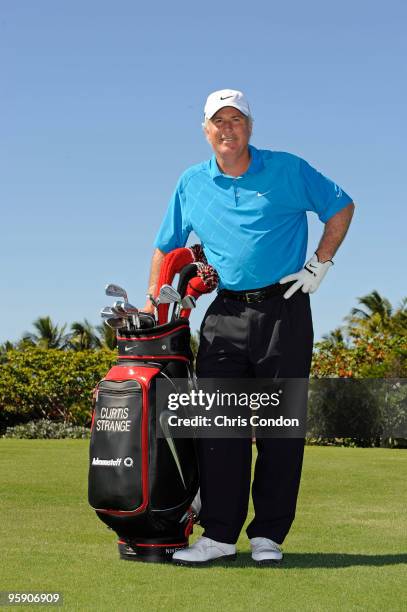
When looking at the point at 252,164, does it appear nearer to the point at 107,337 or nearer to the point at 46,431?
the point at 46,431

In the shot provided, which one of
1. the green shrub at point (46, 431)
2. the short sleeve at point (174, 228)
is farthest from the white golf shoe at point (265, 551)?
the green shrub at point (46, 431)

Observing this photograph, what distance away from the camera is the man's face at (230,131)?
5480mm

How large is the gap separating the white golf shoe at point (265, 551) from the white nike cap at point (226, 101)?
2.27m

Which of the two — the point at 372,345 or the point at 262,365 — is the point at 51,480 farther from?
the point at 372,345

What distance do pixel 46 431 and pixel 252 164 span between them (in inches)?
893

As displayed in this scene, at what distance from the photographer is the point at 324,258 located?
555 centimetres

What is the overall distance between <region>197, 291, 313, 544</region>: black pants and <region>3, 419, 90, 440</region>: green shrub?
21.3 m

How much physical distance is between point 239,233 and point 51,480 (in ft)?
21.7

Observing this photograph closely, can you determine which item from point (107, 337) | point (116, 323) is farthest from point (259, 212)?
point (107, 337)

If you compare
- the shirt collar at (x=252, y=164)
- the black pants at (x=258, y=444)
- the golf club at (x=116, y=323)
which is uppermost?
the shirt collar at (x=252, y=164)

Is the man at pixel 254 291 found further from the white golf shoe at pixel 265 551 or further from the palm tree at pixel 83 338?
the palm tree at pixel 83 338

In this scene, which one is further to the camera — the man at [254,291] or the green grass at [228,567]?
the man at [254,291]

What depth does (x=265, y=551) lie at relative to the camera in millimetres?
5340

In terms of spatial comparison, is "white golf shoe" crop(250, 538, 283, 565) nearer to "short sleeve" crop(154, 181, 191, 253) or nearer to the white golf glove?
the white golf glove
